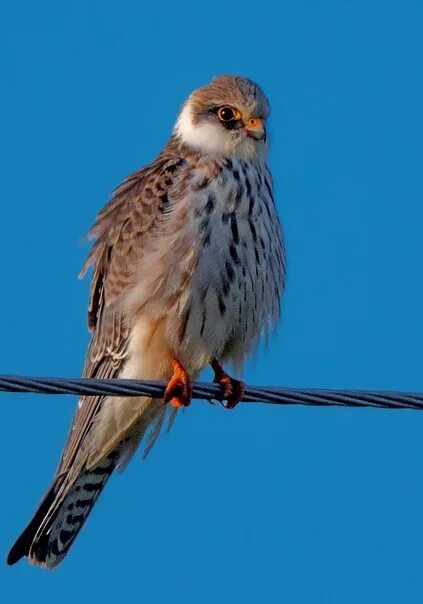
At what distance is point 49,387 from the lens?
3.67 meters

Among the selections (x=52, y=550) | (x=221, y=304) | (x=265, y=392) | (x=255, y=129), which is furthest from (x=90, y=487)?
(x=265, y=392)

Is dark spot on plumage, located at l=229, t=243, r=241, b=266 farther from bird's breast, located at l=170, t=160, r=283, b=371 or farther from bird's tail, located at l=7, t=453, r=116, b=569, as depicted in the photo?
bird's tail, located at l=7, t=453, r=116, b=569

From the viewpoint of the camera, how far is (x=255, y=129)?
5.84 meters

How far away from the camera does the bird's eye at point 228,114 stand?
595cm

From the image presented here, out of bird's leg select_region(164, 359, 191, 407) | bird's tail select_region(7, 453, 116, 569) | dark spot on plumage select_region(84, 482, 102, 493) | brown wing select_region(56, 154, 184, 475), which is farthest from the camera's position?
dark spot on plumage select_region(84, 482, 102, 493)

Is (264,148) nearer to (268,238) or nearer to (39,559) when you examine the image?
(268,238)

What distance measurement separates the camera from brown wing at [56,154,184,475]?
5582 millimetres

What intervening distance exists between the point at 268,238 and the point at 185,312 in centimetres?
50

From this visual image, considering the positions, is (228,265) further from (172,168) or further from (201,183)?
(172,168)

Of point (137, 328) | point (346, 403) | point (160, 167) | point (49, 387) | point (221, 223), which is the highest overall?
point (160, 167)

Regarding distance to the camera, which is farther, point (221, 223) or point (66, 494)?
point (66, 494)

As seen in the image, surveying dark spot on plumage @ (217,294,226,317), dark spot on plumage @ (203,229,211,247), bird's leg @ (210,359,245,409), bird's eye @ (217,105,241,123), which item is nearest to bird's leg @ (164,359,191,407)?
bird's leg @ (210,359,245,409)

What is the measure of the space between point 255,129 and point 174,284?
992 millimetres

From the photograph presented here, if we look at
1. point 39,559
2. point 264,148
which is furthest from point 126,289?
point 39,559
